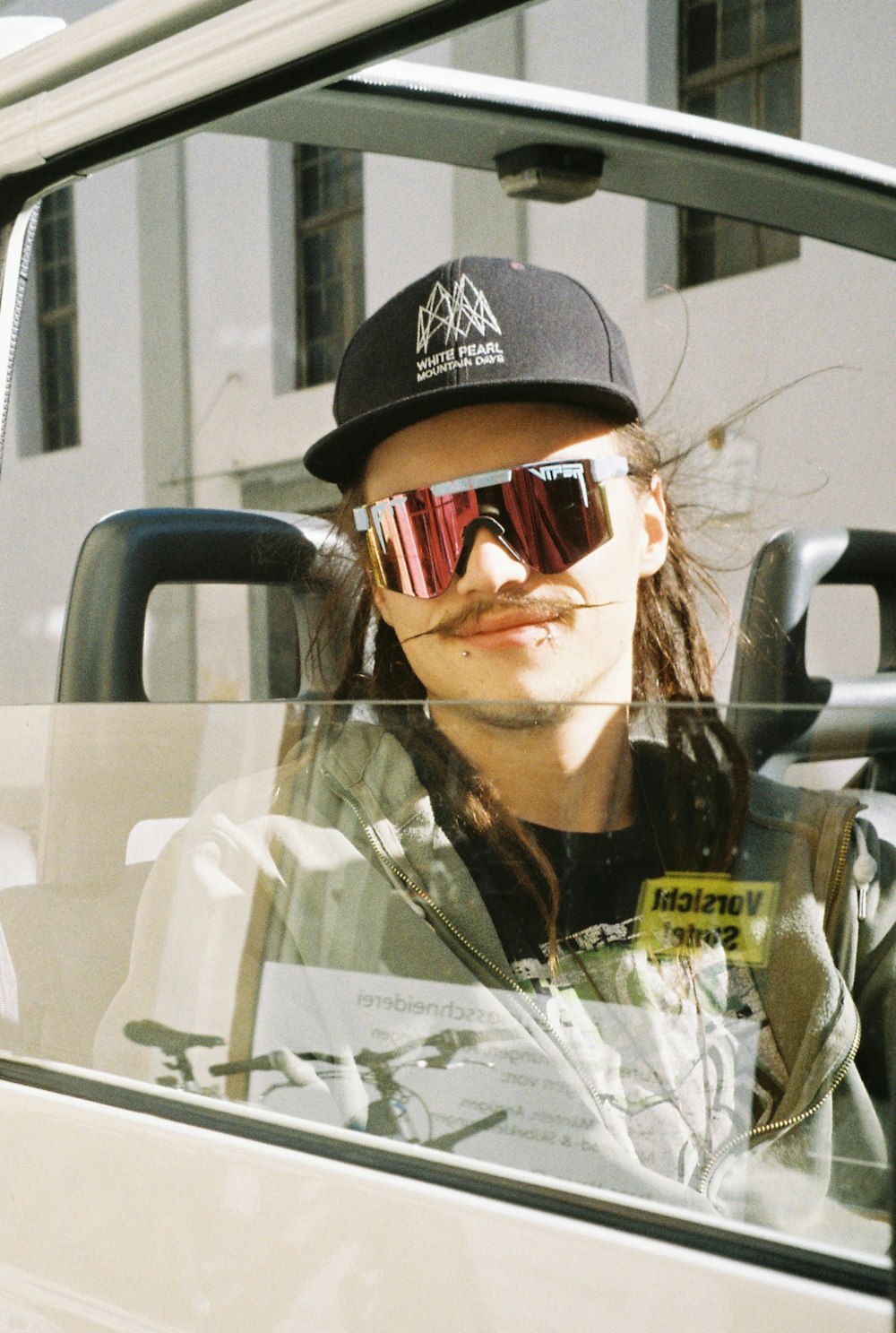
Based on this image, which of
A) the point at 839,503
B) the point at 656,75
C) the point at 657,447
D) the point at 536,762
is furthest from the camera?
the point at 839,503

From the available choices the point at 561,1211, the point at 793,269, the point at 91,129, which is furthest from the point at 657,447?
the point at 793,269

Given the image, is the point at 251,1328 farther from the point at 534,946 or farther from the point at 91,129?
the point at 91,129

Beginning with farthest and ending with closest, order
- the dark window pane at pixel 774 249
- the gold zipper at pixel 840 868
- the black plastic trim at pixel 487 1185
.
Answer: the dark window pane at pixel 774 249 < the gold zipper at pixel 840 868 < the black plastic trim at pixel 487 1185

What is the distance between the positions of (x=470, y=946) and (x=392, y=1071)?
0.11 metres

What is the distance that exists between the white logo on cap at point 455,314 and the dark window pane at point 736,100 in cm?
208

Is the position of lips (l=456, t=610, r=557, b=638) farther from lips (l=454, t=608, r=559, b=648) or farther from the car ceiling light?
the car ceiling light

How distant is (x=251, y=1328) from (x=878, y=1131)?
0.44 meters

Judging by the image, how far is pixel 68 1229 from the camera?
1.09m

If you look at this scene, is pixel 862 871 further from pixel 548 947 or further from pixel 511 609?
pixel 511 609

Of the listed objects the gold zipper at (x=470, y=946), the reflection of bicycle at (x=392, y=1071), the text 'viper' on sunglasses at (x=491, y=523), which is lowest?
the reflection of bicycle at (x=392, y=1071)

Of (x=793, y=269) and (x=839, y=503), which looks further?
(x=793, y=269)

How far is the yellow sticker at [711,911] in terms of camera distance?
1002 mm

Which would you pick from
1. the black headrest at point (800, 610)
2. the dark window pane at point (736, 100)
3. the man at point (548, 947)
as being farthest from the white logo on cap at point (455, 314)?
the dark window pane at point (736, 100)

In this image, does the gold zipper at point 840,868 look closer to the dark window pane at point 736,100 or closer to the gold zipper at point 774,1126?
the gold zipper at point 774,1126
